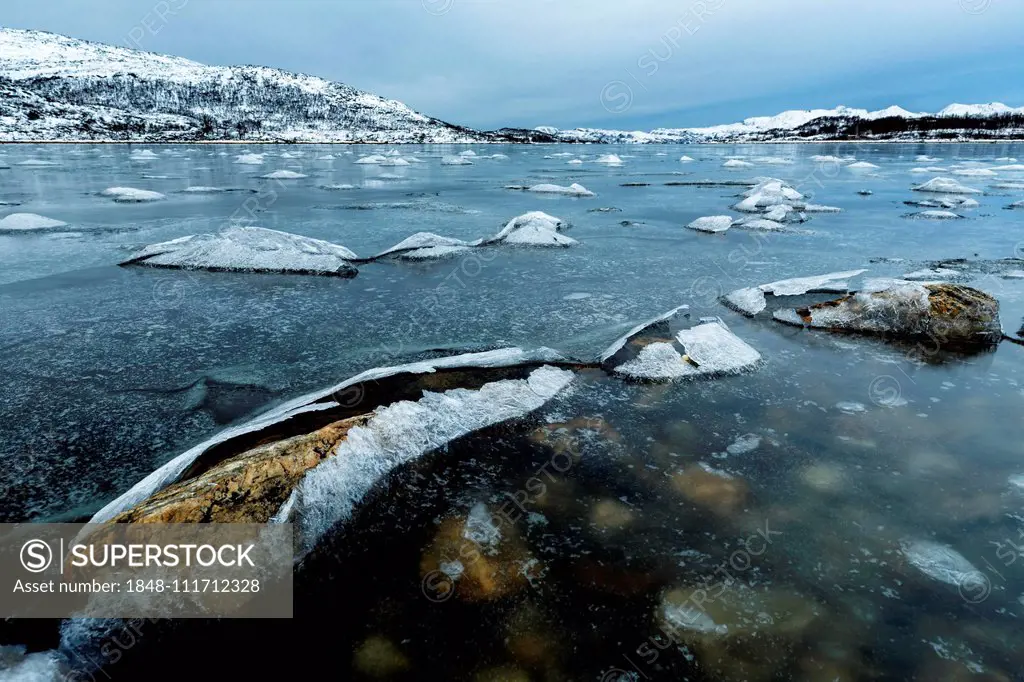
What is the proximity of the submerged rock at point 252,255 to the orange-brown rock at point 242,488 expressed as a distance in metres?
4.00

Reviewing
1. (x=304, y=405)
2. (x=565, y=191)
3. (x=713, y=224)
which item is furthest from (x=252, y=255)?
(x=565, y=191)

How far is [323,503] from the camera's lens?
2.14 m

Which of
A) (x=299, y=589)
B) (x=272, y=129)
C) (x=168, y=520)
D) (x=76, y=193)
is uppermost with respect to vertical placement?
(x=272, y=129)

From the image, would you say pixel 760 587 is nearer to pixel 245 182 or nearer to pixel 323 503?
pixel 323 503

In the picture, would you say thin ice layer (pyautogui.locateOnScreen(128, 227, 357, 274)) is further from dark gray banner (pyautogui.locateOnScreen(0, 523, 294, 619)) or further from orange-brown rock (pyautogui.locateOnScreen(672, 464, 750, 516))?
orange-brown rock (pyautogui.locateOnScreen(672, 464, 750, 516))

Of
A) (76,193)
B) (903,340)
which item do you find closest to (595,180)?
(76,193)

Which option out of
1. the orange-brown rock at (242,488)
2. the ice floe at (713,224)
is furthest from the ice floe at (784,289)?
the orange-brown rock at (242,488)

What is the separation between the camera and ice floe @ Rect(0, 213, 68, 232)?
824 cm

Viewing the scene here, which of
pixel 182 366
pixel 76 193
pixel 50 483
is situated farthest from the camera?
pixel 76 193

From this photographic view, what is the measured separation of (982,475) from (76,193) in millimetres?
18615

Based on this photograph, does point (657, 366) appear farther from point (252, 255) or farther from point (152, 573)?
point (252, 255)

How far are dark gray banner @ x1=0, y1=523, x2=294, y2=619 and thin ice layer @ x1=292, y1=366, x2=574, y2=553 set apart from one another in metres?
0.18

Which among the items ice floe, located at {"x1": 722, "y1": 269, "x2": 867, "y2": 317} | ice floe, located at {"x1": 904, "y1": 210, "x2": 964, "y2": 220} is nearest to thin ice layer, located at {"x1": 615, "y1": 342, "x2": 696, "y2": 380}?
ice floe, located at {"x1": 722, "y1": 269, "x2": 867, "y2": 317}

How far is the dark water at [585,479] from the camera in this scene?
1646mm
